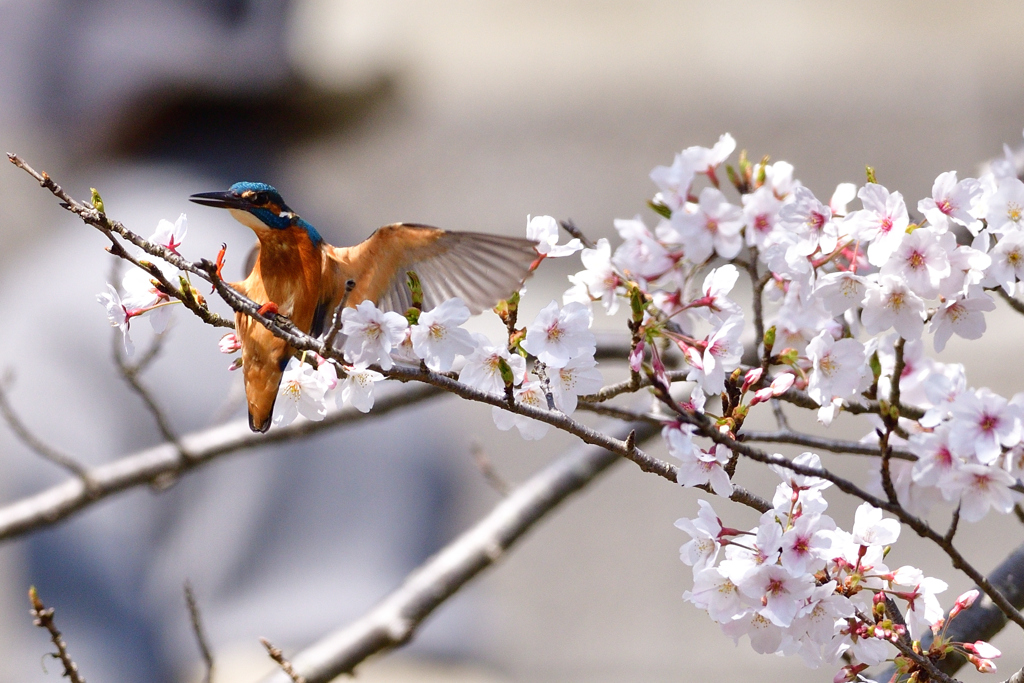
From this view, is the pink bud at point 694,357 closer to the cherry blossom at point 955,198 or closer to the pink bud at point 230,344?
the cherry blossom at point 955,198

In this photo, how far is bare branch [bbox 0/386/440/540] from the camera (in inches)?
61.3

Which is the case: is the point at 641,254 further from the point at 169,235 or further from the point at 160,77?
the point at 160,77

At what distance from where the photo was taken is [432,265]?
1087mm

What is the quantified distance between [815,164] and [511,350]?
334cm

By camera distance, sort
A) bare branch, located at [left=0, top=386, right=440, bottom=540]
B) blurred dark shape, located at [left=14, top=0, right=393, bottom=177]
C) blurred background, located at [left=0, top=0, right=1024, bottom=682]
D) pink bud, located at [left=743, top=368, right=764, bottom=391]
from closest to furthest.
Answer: pink bud, located at [left=743, top=368, right=764, bottom=391] → bare branch, located at [left=0, top=386, right=440, bottom=540] → blurred background, located at [left=0, top=0, right=1024, bottom=682] → blurred dark shape, located at [left=14, top=0, right=393, bottom=177]

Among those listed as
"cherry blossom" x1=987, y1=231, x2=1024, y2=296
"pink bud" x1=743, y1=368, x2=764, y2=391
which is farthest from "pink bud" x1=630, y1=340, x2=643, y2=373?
"cherry blossom" x1=987, y1=231, x2=1024, y2=296

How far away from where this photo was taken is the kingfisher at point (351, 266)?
0.99 meters

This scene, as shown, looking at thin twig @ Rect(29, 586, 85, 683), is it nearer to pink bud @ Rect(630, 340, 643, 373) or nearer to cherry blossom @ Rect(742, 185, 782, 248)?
pink bud @ Rect(630, 340, 643, 373)

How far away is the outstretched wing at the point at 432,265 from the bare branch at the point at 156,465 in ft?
1.52

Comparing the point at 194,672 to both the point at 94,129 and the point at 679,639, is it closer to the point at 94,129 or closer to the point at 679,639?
the point at 679,639

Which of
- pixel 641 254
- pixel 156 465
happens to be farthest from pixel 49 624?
pixel 156 465

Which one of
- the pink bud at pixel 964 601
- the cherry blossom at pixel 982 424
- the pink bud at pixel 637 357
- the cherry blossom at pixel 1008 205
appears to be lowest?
the pink bud at pixel 964 601

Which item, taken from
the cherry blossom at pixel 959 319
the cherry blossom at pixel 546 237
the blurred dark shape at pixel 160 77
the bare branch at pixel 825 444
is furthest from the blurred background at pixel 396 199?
the cherry blossom at pixel 546 237

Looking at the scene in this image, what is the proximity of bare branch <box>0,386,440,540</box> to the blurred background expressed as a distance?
166 centimetres
